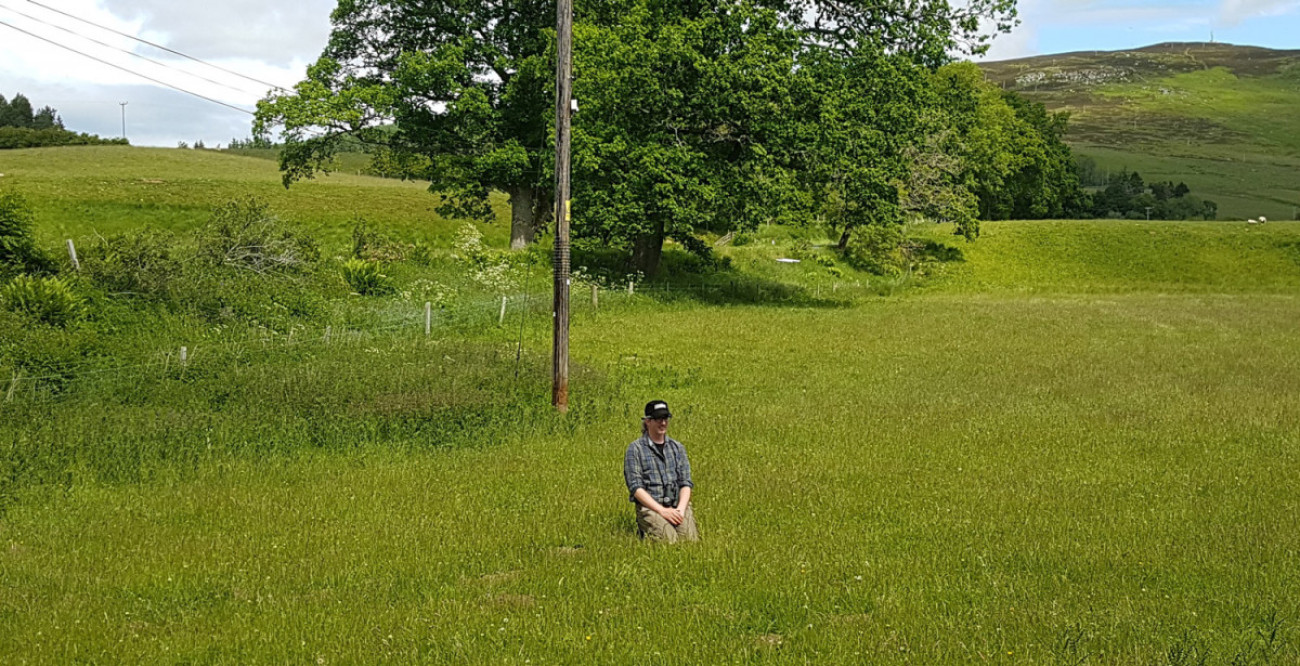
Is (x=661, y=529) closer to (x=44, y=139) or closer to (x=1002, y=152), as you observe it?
(x=1002, y=152)

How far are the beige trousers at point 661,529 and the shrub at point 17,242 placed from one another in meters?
21.1

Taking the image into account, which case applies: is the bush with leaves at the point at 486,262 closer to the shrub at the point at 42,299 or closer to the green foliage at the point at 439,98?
the green foliage at the point at 439,98

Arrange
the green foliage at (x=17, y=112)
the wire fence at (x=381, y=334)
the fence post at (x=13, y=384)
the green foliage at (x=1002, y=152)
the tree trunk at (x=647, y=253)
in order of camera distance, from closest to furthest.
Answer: the fence post at (x=13, y=384) → the wire fence at (x=381, y=334) → the tree trunk at (x=647, y=253) → the green foliage at (x=1002, y=152) → the green foliage at (x=17, y=112)

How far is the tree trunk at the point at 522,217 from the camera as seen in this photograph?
154 feet

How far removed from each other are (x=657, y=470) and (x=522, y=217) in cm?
3802

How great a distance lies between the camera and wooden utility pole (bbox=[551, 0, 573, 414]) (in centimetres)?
1803

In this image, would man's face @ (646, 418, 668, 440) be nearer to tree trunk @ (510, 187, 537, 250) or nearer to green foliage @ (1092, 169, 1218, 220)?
tree trunk @ (510, 187, 537, 250)

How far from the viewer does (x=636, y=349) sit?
27.8m

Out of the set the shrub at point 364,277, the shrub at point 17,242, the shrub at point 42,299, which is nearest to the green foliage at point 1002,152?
the shrub at point 364,277

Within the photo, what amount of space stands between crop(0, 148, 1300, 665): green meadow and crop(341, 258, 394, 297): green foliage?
2404mm

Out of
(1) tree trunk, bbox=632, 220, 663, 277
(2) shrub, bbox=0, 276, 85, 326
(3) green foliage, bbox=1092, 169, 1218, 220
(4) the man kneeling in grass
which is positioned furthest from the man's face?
(3) green foliage, bbox=1092, 169, 1218, 220

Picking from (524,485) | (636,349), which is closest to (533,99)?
(636,349)

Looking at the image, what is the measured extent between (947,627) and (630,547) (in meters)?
3.38

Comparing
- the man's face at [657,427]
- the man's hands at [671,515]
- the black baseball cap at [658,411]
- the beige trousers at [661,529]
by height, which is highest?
the black baseball cap at [658,411]
